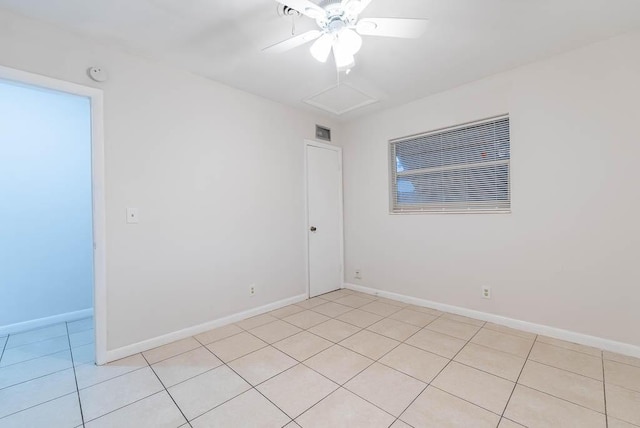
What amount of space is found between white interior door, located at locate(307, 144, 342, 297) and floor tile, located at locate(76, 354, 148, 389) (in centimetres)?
203

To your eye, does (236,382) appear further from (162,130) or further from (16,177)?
(16,177)

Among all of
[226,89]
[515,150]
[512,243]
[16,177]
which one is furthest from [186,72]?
[512,243]

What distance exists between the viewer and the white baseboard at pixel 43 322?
266 cm

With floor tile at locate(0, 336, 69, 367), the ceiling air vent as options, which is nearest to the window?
the ceiling air vent

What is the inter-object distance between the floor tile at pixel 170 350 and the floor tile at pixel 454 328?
7.22 ft

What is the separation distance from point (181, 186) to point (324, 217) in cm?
191

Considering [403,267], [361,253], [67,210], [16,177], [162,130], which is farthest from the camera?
[361,253]

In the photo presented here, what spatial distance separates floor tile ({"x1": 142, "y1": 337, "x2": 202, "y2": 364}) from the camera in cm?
218

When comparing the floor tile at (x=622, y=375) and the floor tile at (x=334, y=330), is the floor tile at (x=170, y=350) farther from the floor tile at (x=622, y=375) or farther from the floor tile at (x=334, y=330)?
the floor tile at (x=622, y=375)

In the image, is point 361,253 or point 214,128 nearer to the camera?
point 214,128

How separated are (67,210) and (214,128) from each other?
6.47 feet

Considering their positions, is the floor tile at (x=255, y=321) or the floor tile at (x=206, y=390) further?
the floor tile at (x=255, y=321)

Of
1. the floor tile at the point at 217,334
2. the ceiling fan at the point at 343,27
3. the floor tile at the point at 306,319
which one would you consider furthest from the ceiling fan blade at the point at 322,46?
the floor tile at the point at 217,334

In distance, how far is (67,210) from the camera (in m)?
3.06
